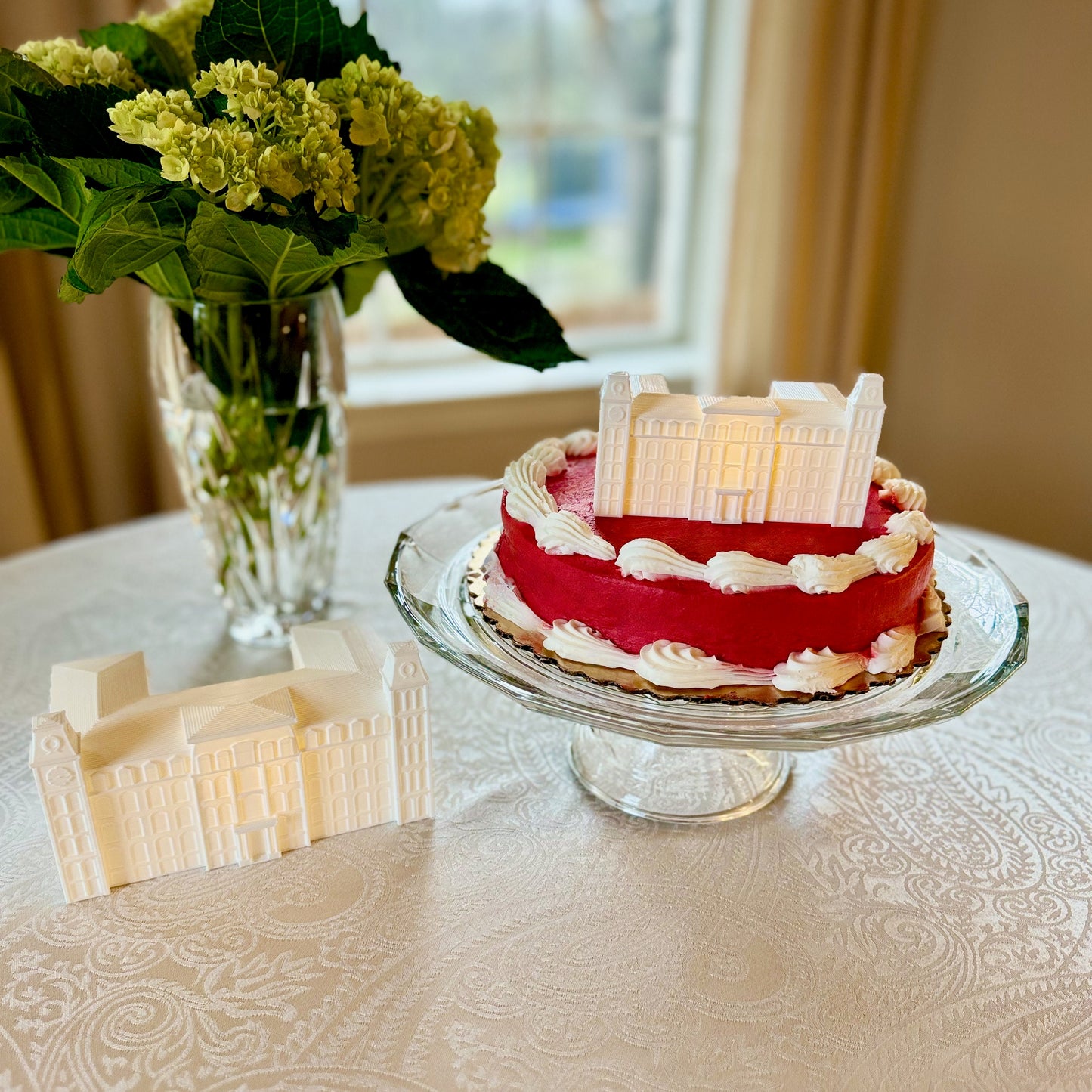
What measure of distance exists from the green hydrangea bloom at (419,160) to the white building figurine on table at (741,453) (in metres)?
0.29

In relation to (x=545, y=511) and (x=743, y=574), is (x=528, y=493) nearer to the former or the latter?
(x=545, y=511)

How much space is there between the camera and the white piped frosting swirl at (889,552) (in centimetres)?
97

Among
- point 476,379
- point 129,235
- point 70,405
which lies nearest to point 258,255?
point 129,235

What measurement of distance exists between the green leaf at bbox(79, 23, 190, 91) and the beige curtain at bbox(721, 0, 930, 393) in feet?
5.27

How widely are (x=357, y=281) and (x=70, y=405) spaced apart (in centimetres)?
126

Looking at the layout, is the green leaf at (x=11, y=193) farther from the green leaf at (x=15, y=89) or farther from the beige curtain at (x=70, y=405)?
the beige curtain at (x=70, y=405)

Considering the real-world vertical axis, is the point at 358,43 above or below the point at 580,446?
above

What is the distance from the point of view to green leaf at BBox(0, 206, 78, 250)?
107cm

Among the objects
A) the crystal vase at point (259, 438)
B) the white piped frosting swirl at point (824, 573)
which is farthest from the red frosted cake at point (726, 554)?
the crystal vase at point (259, 438)

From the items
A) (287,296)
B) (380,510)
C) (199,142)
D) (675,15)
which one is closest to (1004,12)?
(675,15)

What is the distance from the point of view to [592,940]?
0.90 metres

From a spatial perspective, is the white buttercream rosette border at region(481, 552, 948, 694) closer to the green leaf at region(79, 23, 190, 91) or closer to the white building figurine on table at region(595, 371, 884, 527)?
the white building figurine on table at region(595, 371, 884, 527)

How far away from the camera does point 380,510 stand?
177 cm

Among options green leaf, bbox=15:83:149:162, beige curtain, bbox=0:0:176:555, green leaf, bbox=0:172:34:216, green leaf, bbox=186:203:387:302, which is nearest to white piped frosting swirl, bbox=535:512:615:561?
green leaf, bbox=186:203:387:302
